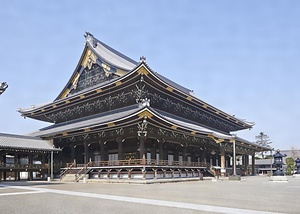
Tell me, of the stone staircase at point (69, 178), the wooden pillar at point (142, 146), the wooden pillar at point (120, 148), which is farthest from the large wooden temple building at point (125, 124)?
the stone staircase at point (69, 178)

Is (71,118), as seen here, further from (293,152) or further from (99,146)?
(293,152)

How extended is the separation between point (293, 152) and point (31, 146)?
291ft

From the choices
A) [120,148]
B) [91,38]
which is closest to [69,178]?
[120,148]

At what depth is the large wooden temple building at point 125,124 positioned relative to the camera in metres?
30.5

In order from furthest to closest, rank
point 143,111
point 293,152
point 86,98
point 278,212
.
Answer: point 293,152 < point 86,98 < point 143,111 < point 278,212

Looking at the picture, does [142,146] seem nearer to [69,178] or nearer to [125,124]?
[125,124]

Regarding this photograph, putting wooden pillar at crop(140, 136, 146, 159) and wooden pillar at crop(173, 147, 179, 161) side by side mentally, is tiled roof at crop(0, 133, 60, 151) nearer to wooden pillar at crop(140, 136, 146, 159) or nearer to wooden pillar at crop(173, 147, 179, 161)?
wooden pillar at crop(140, 136, 146, 159)

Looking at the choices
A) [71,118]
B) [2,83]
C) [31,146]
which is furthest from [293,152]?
[2,83]

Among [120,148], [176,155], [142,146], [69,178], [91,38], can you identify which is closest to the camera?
[142,146]

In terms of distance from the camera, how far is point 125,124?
1194 inches

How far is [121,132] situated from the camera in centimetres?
3212

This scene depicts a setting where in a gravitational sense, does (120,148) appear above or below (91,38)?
below

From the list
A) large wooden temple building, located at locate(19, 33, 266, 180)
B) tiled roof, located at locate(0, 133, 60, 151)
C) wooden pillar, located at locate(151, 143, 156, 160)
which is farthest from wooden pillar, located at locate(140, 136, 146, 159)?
tiled roof, located at locate(0, 133, 60, 151)

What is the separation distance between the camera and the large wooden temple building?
30500mm
